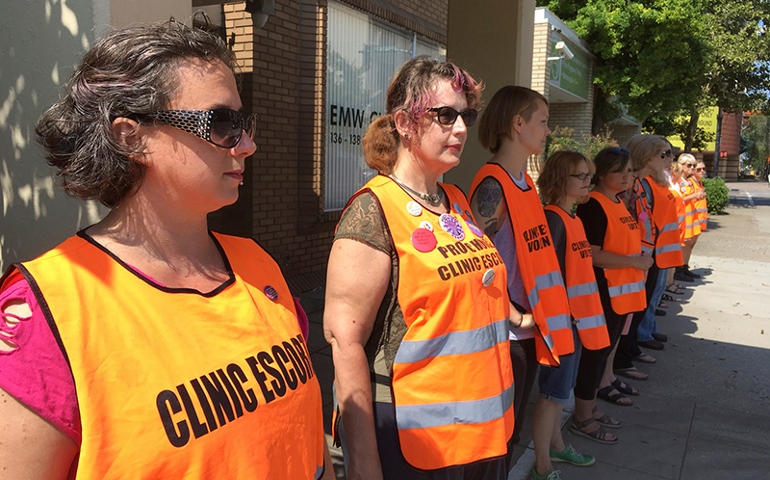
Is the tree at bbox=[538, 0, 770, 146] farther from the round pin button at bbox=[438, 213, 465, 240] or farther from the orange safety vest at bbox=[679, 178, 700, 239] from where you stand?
the round pin button at bbox=[438, 213, 465, 240]

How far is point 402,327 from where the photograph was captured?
1901 millimetres

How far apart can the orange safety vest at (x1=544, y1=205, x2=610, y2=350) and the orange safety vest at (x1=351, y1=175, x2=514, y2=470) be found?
5.06ft

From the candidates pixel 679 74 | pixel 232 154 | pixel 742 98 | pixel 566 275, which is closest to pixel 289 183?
pixel 566 275

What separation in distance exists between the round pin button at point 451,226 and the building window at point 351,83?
219 inches

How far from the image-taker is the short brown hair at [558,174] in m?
3.47

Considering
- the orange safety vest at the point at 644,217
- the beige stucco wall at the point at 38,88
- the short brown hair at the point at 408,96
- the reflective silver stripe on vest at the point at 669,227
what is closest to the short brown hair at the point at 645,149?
the orange safety vest at the point at 644,217

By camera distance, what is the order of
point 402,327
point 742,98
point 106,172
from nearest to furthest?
point 106,172 < point 402,327 < point 742,98

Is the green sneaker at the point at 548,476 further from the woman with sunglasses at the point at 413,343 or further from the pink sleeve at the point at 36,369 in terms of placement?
the pink sleeve at the point at 36,369

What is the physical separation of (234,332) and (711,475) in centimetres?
384

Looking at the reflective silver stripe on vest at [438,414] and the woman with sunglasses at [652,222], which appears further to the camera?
the woman with sunglasses at [652,222]

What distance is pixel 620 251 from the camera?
398 cm

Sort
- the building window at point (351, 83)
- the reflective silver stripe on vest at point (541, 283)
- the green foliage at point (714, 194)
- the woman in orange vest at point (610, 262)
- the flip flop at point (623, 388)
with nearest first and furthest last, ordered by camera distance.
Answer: the reflective silver stripe on vest at point (541, 283) → the woman in orange vest at point (610, 262) → the flip flop at point (623, 388) → the building window at point (351, 83) → the green foliage at point (714, 194)

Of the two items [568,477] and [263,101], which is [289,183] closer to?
[263,101]

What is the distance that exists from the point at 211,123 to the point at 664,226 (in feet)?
18.2
